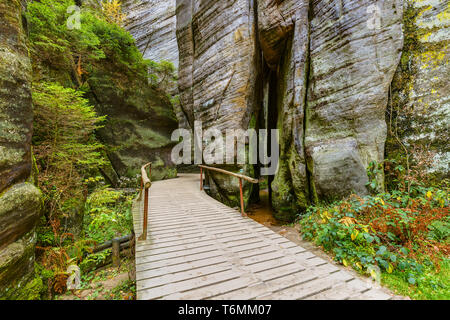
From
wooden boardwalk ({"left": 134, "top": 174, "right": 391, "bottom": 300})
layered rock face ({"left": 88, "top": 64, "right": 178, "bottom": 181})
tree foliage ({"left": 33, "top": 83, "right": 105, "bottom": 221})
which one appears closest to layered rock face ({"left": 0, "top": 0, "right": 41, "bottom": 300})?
wooden boardwalk ({"left": 134, "top": 174, "right": 391, "bottom": 300})

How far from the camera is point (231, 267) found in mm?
2799

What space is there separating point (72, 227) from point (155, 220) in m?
2.29

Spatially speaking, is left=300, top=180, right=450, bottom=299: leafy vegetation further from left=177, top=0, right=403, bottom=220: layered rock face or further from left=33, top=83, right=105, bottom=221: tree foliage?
left=33, top=83, right=105, bottom=221: tree foliage

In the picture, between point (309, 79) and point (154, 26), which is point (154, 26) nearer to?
point (154, 26)

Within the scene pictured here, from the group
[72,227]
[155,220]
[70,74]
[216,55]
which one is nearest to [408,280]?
[155,220]

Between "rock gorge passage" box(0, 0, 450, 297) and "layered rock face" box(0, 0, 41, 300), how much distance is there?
0.05 feet

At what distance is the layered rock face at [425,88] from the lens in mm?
4648

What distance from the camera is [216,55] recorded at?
9.45 meters

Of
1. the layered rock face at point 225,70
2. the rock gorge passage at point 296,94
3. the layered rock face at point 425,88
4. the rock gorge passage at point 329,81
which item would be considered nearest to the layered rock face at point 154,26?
the rock gorge passage at point 296,94

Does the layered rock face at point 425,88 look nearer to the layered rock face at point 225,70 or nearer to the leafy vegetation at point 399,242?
the leafy vegetation at point 399,242

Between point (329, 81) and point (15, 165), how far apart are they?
309 inches

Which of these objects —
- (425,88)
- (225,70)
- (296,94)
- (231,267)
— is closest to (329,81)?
(296,94)

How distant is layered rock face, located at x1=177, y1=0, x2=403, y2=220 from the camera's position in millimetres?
5262

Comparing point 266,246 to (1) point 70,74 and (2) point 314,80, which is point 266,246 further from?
(1) point 70,74
